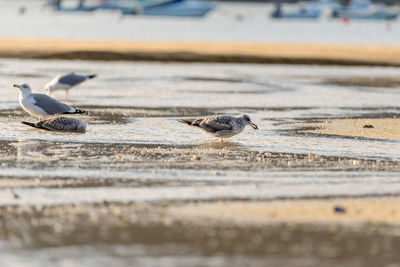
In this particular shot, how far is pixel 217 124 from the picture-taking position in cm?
1323

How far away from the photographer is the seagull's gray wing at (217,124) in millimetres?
13211

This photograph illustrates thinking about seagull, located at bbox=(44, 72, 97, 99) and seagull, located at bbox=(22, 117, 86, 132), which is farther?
seagull, located at bbox=(44, 72, 97, 99)

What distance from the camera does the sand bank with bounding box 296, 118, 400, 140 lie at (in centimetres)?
1470

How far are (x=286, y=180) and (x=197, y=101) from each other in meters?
9.50

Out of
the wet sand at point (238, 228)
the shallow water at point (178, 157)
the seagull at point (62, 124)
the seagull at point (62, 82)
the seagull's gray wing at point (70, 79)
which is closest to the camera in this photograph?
the wet sand at point (238, 228)

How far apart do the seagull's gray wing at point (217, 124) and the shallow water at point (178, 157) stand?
258 millimetres

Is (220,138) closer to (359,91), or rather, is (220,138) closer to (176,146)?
(176,146)

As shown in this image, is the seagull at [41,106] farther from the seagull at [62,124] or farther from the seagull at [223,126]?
the seagull at [223,126]

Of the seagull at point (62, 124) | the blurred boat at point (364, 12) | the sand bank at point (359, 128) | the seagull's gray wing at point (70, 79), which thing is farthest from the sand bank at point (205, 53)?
the blurred boat at point (364, 12)

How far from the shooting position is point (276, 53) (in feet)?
124

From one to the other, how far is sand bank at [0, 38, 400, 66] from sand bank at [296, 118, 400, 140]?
17.0 meters

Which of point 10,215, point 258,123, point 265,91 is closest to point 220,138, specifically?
point 258,123

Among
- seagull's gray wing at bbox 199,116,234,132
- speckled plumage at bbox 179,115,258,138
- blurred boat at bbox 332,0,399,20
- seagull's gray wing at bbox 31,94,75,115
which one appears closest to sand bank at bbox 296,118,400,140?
speckled plumage at bbox 179,115,258,138

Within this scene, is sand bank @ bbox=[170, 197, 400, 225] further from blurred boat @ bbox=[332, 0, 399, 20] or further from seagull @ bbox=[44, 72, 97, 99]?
blurred boat @ bbox=[332, 0, 399, 20]
